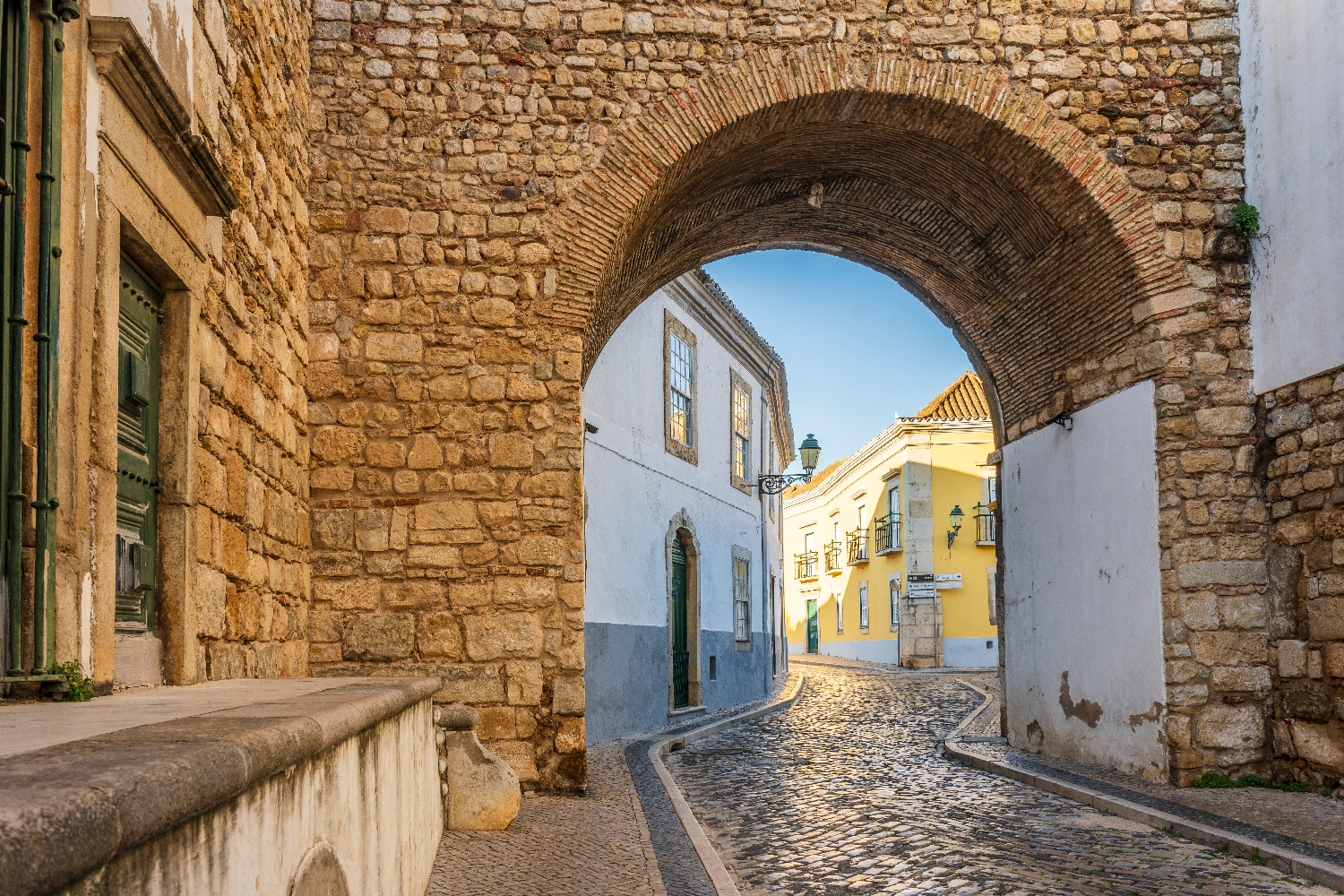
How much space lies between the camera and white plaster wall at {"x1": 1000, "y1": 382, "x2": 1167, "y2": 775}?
7492mm

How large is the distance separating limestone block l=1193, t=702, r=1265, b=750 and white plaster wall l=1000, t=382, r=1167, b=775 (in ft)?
0.81

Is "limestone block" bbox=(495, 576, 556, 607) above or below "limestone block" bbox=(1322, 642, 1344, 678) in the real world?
above

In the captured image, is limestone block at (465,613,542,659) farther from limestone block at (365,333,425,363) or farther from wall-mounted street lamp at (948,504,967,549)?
wall-mounted street lamp at (948,504,967,549)

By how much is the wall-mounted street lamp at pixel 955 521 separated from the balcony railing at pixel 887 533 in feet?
4.89

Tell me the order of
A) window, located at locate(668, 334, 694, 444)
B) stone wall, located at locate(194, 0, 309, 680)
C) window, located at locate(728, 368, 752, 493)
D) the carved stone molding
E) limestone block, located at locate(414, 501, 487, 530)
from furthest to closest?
window, located at locate(728, 368, 752, 493) → window, located at locate(668, 334, 694, 444) → limestone block, located at locate(414, 501, 487, 530) → stone wall, located at locate(194, 0, 309, 680) → the carved stone molding

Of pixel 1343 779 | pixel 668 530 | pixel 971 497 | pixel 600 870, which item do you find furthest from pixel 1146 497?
pixel 971 497

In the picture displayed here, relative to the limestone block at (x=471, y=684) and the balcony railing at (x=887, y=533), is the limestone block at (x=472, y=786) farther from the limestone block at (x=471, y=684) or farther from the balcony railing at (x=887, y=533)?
the balcony railing at (x=887, y=533)

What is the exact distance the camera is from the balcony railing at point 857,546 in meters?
32.3

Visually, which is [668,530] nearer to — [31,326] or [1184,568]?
[1184,568]

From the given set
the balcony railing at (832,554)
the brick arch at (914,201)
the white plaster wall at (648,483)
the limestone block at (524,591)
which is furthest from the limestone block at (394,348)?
the balcony railing at (832,554)

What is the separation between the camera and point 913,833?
238 inches

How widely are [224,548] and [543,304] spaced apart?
109 inches

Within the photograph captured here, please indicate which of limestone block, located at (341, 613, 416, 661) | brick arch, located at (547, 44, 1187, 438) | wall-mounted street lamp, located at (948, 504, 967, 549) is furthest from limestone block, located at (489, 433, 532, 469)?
wall-mounted street lamp, located at (948, 504, 967, 549)

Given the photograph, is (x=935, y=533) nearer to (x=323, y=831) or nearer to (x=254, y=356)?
(x=254, y=356)
